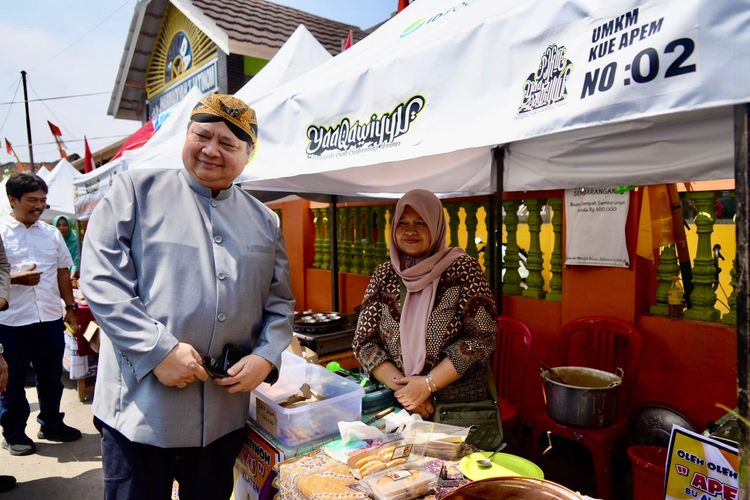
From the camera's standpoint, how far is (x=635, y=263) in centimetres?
312

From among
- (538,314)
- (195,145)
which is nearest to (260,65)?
(538,314)

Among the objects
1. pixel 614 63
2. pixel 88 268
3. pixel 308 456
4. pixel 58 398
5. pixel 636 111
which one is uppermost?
pixel 614 63

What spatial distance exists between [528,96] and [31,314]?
4.15 meters

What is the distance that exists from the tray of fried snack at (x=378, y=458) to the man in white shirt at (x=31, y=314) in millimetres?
3336

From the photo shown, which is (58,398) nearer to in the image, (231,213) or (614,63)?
(231,213)

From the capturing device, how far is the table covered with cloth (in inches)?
57.3

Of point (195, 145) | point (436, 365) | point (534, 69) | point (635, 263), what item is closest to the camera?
point (534, 69)

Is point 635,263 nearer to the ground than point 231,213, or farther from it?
nearer to the ground

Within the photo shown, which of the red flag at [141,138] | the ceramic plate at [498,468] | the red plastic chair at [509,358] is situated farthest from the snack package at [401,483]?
the red flag at [141,138]

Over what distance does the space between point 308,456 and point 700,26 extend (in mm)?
1732

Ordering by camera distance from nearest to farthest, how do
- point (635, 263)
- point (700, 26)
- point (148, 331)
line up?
point (700, 26) < point (148, 331) < point (635, 263)

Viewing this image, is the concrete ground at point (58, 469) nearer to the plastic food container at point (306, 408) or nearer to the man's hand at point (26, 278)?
the man's hand at point (26, 278)

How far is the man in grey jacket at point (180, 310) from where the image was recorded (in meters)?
1.57

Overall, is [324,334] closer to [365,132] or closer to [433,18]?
[365,132]
